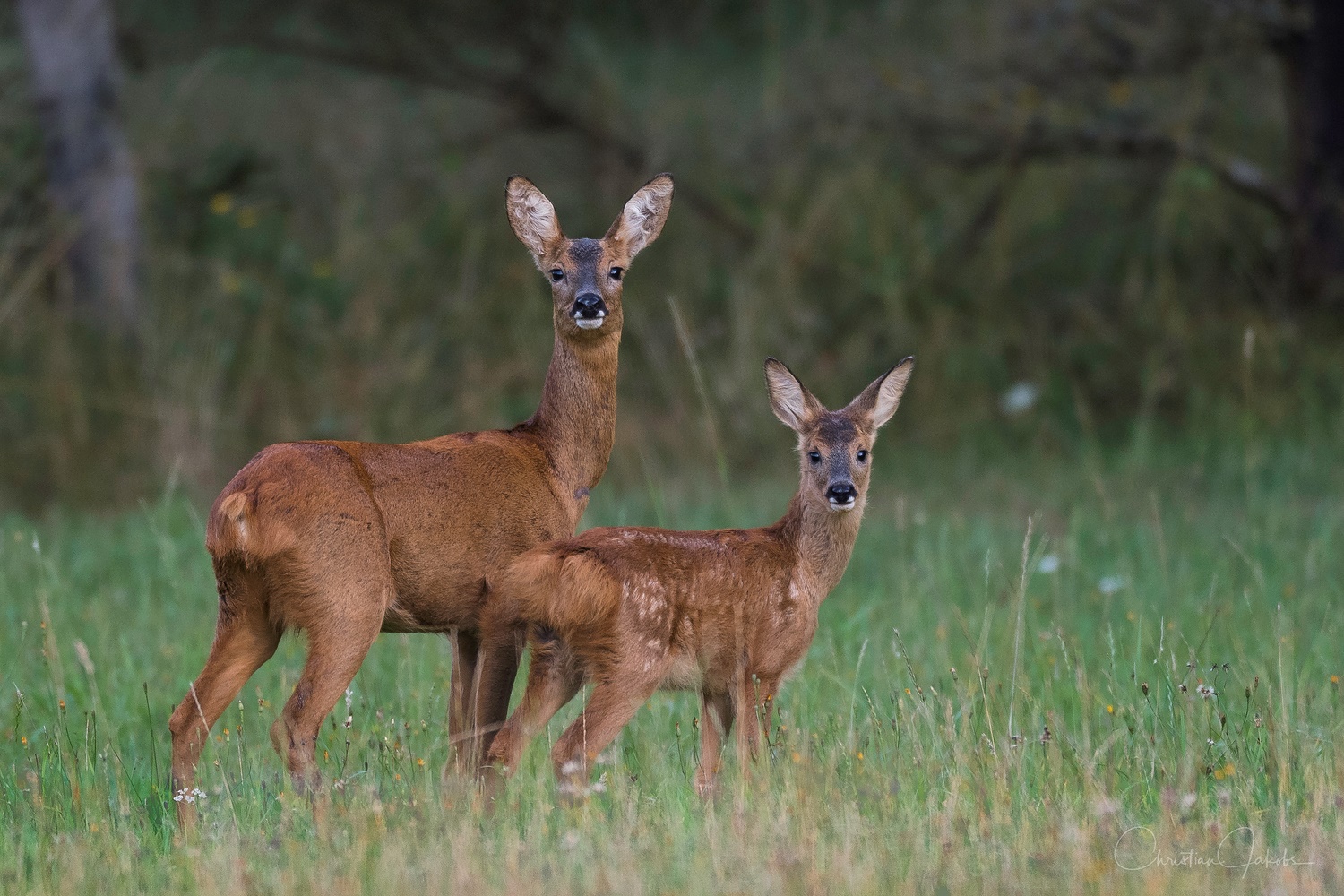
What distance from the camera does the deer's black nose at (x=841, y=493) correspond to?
5035 mm

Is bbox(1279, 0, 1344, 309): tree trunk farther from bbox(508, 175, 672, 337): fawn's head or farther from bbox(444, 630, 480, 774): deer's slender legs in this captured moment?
bbox(444, 630, 480, 774): deer's slender legs

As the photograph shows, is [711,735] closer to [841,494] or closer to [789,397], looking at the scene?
[841,494]

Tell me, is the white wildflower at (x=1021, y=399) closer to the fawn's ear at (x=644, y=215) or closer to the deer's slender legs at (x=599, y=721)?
the fawn's ear at (x=644, y=215)

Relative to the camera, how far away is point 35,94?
1059cm

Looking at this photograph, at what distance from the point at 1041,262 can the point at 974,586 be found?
624 cm

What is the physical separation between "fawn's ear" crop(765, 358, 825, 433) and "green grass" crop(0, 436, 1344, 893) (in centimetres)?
77

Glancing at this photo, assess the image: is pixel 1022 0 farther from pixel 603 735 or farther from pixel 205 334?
pixel 603 735

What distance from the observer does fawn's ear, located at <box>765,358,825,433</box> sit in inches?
219

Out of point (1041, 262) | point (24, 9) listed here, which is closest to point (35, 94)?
point (24, 9)

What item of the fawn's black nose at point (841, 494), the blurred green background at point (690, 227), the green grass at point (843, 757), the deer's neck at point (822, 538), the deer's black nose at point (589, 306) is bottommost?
the green grass at point (843, 757)

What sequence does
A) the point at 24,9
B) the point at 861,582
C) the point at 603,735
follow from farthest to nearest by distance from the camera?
the point at 24,9, the point at 861,582, the point at 603,735

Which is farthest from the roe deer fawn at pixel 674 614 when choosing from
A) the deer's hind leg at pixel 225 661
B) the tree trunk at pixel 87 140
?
the tree trunk at pixel 87 140

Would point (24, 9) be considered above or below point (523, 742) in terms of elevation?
above

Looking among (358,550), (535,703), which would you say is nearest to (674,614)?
(535,703)
